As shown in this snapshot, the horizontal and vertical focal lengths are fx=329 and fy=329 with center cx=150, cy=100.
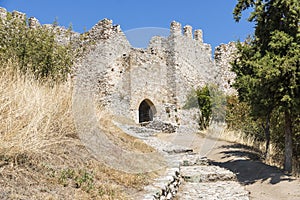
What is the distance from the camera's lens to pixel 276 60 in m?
6.52

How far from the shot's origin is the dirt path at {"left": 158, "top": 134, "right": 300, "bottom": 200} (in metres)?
5.82

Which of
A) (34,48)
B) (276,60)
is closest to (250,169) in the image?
(276,60)

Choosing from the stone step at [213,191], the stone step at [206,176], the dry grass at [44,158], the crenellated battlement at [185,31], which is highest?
the crenellated battlement at [185,31]

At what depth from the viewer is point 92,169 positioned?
14.6 feet

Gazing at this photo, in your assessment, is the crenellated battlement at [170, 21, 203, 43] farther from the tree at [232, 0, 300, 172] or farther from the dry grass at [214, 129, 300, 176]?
→ the tree at [232, 0, 300, 172]

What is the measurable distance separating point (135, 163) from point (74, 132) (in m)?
1.22

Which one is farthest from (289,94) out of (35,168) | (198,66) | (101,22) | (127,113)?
(198,66)

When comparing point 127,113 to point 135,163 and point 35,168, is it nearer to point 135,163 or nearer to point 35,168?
point 135,163

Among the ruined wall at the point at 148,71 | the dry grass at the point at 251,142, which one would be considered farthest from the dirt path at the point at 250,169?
the ruined wall at the point at 148,71

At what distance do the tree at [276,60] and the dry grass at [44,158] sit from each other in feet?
10.5

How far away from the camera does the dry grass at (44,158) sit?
3324 millimetres

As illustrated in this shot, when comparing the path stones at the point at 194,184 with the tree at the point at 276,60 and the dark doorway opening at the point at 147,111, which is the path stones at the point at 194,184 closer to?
the tree at the point at 276,60

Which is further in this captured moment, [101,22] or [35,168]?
[101,22]

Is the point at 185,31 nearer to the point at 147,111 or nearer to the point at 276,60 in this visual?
the point at 147,111
